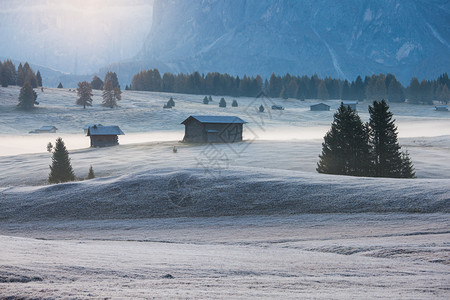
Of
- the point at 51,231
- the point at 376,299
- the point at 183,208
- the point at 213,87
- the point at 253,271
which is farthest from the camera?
→ the point at 213,87

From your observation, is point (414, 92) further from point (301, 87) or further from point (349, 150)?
point (349, 150)

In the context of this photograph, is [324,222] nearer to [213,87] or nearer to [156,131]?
[156,131]

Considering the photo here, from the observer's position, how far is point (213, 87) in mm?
180250

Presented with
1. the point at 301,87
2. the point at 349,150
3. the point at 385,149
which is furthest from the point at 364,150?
the point at 301,87

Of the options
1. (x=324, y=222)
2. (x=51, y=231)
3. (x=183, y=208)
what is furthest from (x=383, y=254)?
(x=51, y=231)

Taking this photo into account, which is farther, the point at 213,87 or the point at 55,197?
the point at 213,87

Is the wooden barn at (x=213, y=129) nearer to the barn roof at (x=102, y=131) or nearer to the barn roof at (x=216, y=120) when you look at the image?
the barn roof at (x=216, y=120)

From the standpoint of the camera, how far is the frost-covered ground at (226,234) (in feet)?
26.6

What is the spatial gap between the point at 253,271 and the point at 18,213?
17.3m

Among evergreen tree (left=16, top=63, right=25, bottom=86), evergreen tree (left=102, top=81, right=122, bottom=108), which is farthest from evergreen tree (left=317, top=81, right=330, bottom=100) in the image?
evergreen tree (left=16, top=63, right=25, bottom=86)

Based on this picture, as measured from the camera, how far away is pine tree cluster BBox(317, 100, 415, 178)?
107ft

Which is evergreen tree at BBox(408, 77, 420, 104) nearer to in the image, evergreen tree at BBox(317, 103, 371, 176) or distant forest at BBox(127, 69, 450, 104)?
distant forest at BBox(127, 69, 450, 104)

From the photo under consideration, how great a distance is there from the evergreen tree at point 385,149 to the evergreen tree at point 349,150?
2.62 ft

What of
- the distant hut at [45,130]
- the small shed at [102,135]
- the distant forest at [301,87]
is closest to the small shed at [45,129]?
the distant hut at [45,130]
